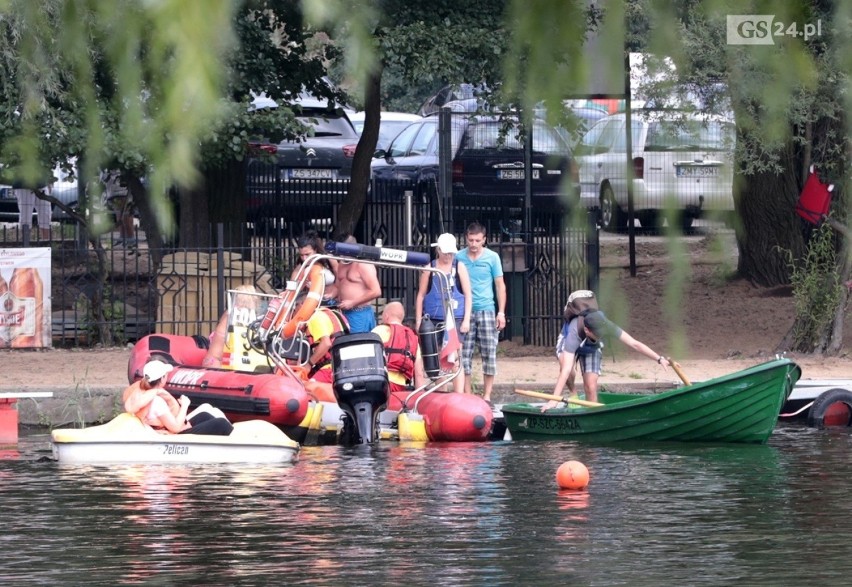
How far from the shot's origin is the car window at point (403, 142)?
23.4 metres

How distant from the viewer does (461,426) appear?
1316 cm

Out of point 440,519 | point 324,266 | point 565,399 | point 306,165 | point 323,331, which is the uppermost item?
point 306,165

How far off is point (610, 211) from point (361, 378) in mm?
9107

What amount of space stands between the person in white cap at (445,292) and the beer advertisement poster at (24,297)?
5.45 meters

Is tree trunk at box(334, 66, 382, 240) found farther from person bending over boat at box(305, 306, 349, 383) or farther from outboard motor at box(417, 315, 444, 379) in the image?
outboard motor at box(417, 315, 444, 379)

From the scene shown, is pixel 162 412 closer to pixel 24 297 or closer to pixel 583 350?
pixel 583 350

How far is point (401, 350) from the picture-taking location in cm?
1422

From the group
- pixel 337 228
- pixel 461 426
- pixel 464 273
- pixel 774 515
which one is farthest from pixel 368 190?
pixel 774 515

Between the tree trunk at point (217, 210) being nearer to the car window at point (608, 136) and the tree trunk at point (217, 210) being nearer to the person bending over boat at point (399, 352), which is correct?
the person bending over boat at point (399, 352)

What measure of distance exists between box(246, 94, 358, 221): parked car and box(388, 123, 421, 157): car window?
80 cm

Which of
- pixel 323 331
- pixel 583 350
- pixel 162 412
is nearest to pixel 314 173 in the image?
pixel 323 331

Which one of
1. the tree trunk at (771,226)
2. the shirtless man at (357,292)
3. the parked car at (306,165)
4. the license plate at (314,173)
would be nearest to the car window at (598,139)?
the shirtless man at (357,292)

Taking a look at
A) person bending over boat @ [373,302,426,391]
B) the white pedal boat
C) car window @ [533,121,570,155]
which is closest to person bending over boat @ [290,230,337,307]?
person bending over boat @ [373,302,426,391]

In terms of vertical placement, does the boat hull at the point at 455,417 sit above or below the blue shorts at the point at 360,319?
below
